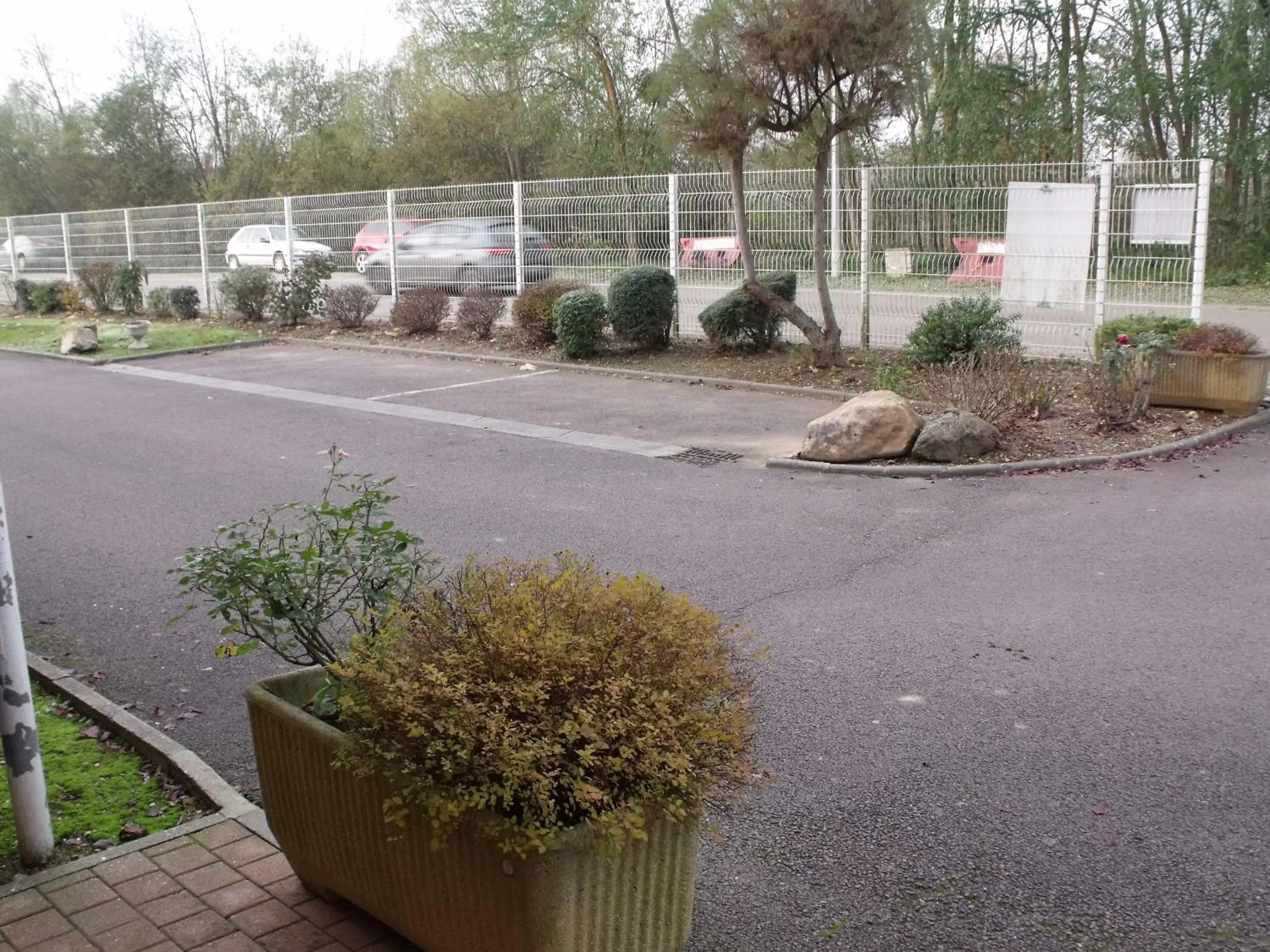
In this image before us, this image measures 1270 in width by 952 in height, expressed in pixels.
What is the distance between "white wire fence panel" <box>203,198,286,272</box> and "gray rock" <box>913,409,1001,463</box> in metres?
16.1

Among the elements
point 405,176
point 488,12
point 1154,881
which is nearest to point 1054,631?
point 1154,881

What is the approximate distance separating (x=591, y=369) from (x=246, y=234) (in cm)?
1193

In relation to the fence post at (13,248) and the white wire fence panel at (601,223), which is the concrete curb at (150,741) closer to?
the white wire fence panel at (601,223)

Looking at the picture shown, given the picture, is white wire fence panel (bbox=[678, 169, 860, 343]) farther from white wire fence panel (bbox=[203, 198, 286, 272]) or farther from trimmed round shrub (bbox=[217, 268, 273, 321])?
white wire fence panel (bbox=[203, 198, 286, 272])

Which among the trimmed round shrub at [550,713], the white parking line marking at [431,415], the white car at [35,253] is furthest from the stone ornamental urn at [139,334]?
the trimmed round shrub at [550,713]

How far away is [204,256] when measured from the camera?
24562 millimetres

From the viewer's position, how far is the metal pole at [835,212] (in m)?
14.3

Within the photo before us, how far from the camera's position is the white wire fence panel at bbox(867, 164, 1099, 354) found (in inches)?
508

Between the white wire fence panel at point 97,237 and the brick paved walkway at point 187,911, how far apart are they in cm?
2552

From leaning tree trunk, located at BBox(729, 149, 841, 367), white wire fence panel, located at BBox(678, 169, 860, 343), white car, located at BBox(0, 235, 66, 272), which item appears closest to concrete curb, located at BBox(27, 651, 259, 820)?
leaning tree trunk, located at BBox(729, 149, 841, 367)

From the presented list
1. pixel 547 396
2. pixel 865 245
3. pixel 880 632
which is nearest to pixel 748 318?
pixel 865 245

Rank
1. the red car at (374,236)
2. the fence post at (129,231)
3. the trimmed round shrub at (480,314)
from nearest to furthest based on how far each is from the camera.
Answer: the trimmed round shrub at (480,314) < the red car at (374,236) < the fence post at (129,231)

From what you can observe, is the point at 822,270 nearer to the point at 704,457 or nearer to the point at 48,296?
the point at 704,457

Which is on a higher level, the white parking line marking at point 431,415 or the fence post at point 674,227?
the fence post at point 674,227
